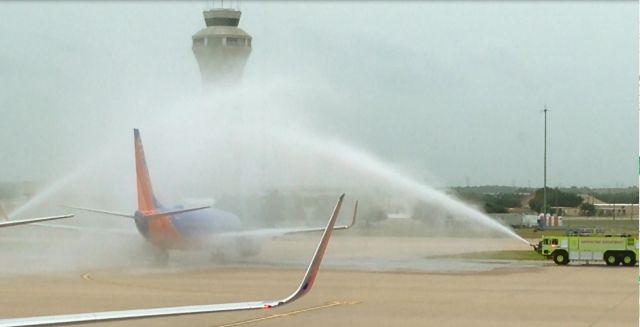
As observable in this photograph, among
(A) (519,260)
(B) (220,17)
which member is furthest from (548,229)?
(B) (220,17)

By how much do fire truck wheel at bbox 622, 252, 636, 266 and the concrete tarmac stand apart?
5.06 feet

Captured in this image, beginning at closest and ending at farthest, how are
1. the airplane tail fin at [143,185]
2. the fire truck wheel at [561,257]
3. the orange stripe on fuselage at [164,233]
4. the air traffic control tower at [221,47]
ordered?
the orange stripe on fuselage at [164,233]
the airplane tail fin at [143,185]
the fire truck wheel at [561,257]
the air traffic control tower at [221,47]

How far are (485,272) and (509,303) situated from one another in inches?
608

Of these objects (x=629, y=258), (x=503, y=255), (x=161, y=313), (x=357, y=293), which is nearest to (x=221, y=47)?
(x=503, y=255)

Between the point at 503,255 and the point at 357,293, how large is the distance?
29175mm

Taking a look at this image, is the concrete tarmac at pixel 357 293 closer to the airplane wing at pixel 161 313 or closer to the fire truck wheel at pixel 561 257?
the fire truck wheel at pixel 561 257

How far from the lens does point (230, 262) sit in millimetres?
59375

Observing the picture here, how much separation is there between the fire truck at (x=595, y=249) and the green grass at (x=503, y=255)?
4955 mm

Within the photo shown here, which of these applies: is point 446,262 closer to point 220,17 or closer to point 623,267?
point 623,267

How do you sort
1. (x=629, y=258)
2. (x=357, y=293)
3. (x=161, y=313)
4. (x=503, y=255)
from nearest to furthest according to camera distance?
(x=161, y=313)
(x=357, y=293)
(x=629, y=258)
(x=503, y=255)

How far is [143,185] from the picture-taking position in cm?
5831

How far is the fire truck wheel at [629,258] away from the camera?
2344 inches

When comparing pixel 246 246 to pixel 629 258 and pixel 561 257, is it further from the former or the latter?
pixel 629 258

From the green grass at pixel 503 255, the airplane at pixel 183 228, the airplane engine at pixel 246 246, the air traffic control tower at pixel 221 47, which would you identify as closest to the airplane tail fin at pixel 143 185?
the airplane at pixel 183 228
